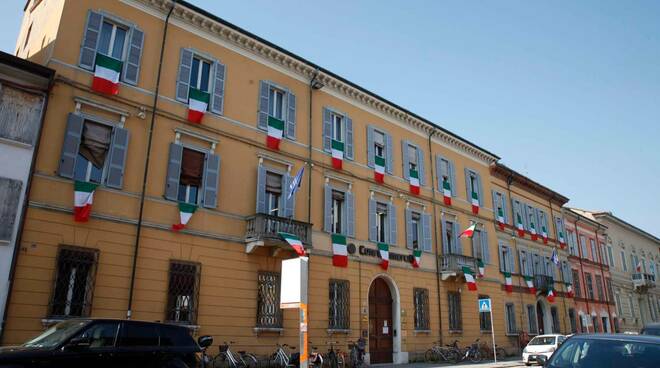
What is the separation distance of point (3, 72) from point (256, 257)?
9357 millimetres

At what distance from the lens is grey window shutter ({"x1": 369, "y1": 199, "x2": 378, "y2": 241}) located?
21.8 m

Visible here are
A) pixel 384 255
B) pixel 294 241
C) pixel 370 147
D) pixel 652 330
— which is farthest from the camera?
pixel 370 147

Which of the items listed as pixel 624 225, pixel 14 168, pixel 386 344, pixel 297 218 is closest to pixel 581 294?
pixel 624 225

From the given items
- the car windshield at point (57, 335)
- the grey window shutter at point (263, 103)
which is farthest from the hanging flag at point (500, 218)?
the car windshield at point (57, 335)

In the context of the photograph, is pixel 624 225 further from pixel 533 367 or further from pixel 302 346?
pixel 302 346

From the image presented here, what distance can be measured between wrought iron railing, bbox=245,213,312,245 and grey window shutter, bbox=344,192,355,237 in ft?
11.7

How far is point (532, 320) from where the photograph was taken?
104ft

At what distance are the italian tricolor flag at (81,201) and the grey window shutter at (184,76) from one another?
15.0 ft

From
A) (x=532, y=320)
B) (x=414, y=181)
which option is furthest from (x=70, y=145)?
(x=532, y=320)

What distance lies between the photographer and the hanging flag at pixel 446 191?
26.4 meters

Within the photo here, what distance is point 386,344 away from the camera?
21.5 meters

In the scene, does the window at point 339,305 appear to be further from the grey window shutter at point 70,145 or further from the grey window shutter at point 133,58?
the grey window shutter at point 133,58

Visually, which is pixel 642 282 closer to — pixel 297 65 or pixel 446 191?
pixel 446 191

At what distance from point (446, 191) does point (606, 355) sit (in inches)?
815
